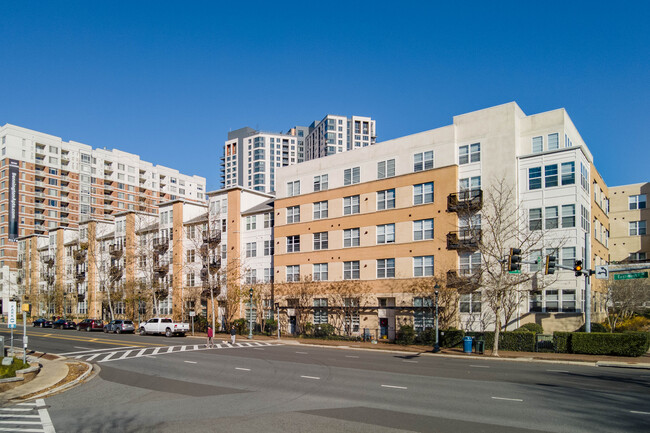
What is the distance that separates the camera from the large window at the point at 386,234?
4559cm

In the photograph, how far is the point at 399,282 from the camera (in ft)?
145

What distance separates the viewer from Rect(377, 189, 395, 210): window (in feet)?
151

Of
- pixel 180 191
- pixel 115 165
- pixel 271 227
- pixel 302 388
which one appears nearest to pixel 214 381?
pixel 302 388

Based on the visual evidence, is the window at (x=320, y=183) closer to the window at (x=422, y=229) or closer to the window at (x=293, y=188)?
the window at (x=293, y=188)

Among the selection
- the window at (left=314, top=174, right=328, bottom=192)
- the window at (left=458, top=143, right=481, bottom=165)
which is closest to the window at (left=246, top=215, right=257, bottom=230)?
the window at (left=314, top=174, right=328, bottom=192)

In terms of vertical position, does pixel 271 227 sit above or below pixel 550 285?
above

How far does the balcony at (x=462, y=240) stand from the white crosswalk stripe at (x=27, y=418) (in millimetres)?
31385

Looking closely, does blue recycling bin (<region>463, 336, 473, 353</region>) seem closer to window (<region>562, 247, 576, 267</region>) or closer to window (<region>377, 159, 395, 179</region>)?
window (<region>562, 247, 576, 267</region>)

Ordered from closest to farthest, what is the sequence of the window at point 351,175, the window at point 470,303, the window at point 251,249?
1. the window at point 470,303
2. the window at point 351,175
3. the window at point 251,249

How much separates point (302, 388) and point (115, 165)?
128 m

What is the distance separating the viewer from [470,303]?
132 ft

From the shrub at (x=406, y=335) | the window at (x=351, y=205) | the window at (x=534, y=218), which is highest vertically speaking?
the window at (x=351, y=205)

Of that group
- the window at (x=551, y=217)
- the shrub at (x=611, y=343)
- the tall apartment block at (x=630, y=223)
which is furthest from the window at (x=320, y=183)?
the tall apartment block at (x=630, y=223)

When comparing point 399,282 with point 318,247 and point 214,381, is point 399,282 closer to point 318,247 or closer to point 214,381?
point 318,247
